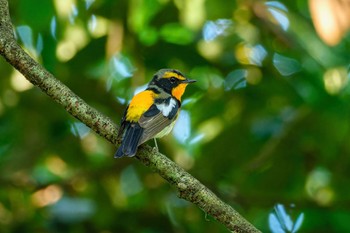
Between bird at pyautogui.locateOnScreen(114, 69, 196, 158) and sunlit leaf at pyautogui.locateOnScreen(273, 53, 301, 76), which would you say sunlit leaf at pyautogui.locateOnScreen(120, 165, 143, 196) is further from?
sunlit leaf at pyautogui.locateOnScreen(273, 53, 301, 76)

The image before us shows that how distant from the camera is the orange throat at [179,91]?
18.1 ft

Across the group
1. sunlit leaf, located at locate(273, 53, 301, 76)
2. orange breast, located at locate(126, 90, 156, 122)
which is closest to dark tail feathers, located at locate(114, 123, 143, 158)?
orange breast, located at locate(126, 90, 156, 122)

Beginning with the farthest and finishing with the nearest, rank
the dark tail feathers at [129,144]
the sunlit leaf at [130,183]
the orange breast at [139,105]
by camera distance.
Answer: the sunlit leaf at [130,183] → the orange breast at [139,105] → the dark tail feathers at [129,144]

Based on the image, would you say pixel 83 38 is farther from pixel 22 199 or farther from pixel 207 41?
pixel 22 199

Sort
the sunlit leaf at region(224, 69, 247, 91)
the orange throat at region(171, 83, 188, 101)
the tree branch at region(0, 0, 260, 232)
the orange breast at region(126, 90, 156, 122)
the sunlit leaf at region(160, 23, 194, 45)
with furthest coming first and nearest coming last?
the sunlit leaf at region(224, 69, 247, 91), the sunlit leaf at region(160, 23, 194, 45), the orange throat at region(171, 83, 188, 101), the orange breast at region(126, 90, 156, 122), the tree branch at region(0, 0, 260, 232)

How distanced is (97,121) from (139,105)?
1.32m

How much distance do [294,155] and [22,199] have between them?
7.54 ft

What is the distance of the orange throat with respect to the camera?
551 cm

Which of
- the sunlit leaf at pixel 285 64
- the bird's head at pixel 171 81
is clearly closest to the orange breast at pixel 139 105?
the bird's head at pixel 171 81

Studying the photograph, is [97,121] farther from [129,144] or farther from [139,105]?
[139,105]

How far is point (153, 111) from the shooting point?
4.76 m

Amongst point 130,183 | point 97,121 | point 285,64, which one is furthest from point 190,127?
point 97,121

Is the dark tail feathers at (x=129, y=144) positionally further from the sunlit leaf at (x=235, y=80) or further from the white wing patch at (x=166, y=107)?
the sunlit leaf at (x=235, y=80)

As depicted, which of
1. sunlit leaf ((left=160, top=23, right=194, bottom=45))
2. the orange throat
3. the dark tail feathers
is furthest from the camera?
sunlit leaf ((left=160, top=23, right=194, bottom=45))
